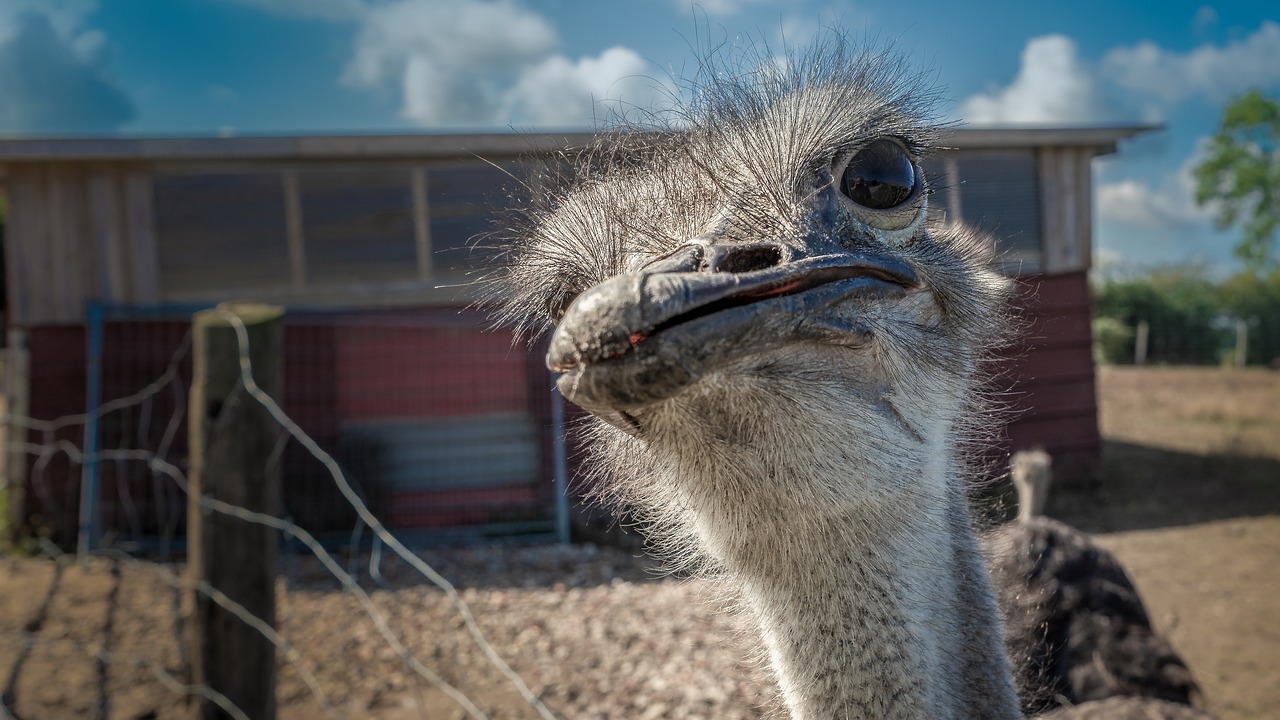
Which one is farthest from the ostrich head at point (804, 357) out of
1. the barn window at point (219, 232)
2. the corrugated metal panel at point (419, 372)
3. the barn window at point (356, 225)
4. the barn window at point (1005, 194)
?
the barn window at point (1005, 194)

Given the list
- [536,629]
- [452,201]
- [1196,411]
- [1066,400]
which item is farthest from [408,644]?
[1196,411]

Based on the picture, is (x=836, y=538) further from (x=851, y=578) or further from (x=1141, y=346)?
(x=1141, y=346)

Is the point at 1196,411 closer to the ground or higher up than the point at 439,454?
closer to the ground

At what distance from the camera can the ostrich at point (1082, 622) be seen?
258cm

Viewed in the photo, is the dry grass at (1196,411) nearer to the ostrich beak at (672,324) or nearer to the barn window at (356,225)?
the barn window at (356,225)

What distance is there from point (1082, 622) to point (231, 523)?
2.55 metres

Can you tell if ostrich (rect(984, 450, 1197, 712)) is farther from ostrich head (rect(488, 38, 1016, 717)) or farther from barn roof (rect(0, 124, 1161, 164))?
barn roof (rect(0, 124, 1161, 164))

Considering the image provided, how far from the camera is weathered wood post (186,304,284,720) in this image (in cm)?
225

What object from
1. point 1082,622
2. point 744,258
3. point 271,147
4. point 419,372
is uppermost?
point 271,147

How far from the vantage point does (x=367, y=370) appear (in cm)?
705

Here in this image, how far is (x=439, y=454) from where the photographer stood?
705 centimetres

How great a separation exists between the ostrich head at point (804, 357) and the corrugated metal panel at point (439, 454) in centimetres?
560

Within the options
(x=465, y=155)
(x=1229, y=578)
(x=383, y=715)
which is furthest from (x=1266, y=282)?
(x=383, y=715)

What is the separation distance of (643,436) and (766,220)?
0.35 metres
